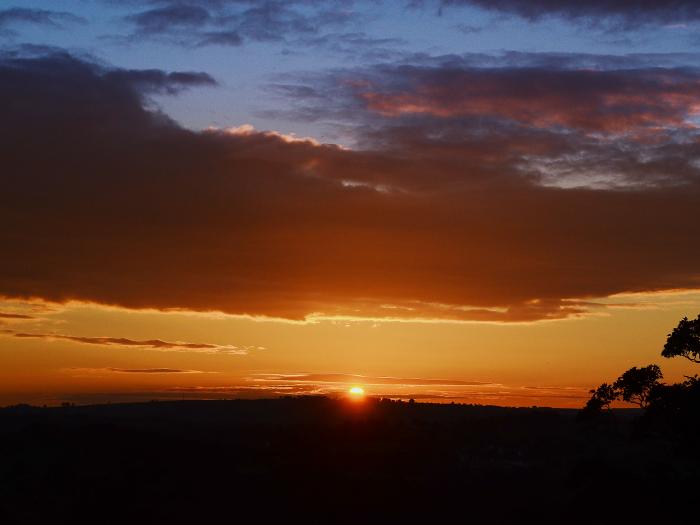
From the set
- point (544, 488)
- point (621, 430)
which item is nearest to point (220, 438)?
point (544, 488)

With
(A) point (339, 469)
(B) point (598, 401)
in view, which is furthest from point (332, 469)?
(B) point (598, 401)

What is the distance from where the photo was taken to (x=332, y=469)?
81.0m

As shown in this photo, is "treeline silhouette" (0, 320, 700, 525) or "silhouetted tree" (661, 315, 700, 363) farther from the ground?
"silhouetted tree" (661, 315, 700, 363)

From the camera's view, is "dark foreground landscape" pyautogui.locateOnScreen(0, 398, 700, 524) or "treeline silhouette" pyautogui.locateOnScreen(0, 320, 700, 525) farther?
"dark foreground landscape" pyautogui.locateOnScreen(0, 398, 700, 524)

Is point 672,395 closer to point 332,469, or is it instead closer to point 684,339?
point 684,339

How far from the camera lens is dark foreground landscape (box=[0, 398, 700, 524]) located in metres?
66.2

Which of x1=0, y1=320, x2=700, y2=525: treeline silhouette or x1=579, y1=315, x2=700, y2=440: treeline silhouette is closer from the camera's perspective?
x1=579, y1=315, x2=700, y2=440: treeline silhouette

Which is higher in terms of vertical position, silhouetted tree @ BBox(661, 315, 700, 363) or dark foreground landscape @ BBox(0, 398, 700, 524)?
silhouetted tree @ BBox(661, 315, 700, 363)

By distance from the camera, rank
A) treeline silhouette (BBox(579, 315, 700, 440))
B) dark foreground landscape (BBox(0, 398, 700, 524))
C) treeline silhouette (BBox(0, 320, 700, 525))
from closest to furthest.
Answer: treeline silhouette (BBox(579, 315, 700, 440)) < treeline silhouette (BBox(0, 320, 700, 525)) < dark foreground landscape (BBox(0, 398, 700, 524))

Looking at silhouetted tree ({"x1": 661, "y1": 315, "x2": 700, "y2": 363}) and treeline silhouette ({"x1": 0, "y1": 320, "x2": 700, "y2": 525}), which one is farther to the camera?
treeline silhouette ({"x1": 0, "y1": 320, "x2": 700, "y2": 525})

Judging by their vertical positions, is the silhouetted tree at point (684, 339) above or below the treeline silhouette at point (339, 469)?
above

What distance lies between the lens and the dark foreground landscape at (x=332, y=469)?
66250mm

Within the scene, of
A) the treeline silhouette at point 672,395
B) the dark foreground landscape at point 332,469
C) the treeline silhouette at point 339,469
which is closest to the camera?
the treeline silhouette at point 672,395

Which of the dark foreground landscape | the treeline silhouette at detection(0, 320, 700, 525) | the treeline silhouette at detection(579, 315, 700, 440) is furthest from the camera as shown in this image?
the dark foreground landscape
